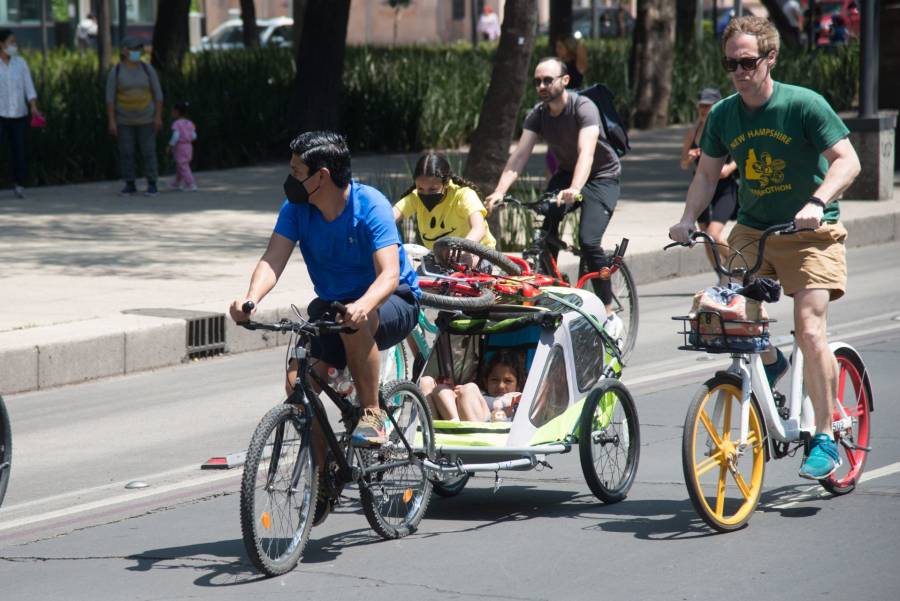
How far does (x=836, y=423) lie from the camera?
651cm

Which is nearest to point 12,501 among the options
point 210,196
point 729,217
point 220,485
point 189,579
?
point 220,485

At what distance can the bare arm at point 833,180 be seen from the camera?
594 centimetres

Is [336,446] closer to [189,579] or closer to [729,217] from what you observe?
[189,579]

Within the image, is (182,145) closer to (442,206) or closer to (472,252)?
(442,206)

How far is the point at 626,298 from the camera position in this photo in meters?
10.9

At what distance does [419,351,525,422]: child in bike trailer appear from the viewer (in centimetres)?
669

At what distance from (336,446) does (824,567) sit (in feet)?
5.70

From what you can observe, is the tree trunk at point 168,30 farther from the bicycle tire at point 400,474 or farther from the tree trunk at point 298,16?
the bicycle tire at point 400,474

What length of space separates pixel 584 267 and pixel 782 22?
89.0 feet

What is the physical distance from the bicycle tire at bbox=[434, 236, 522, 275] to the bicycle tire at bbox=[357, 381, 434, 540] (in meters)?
0.94

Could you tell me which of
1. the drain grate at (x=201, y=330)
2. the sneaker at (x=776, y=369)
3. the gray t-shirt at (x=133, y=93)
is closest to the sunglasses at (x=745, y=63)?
the sneaker at (x=776, y=369)

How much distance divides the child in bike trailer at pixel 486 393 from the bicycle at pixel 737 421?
3.03ft

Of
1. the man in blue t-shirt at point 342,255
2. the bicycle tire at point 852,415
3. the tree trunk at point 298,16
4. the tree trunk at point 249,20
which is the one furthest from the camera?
the tree trunk at point 249,20

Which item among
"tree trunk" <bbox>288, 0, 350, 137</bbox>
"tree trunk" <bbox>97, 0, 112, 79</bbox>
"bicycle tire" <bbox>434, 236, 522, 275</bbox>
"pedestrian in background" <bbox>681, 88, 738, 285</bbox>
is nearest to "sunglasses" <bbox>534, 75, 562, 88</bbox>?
"pedestrian in background" <bbox>681, 88, 738, 285</bbox>
